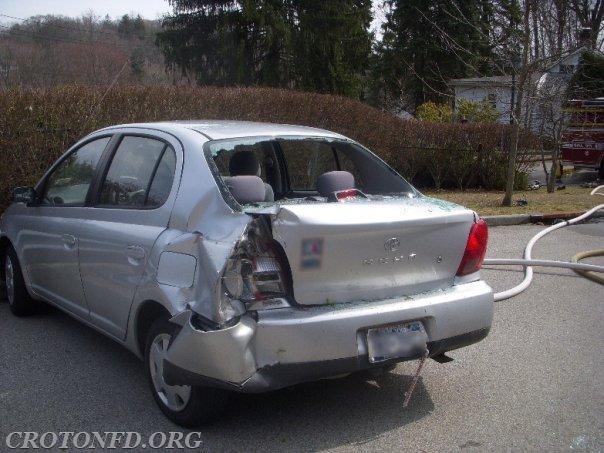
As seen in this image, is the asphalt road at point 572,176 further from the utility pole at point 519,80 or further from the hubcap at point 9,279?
the hubcap at point 9,279

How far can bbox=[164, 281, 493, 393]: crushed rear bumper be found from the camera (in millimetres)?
3512

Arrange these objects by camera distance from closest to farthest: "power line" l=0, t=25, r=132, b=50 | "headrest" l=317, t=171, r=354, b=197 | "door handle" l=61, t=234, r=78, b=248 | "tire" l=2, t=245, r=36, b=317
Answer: "headrest" l=317, t=171, r=354, b=197 < "door handle" l=61, t=234, r=78, b=248 < "tire" l=2, t=245, r=36, b=317 < "power line" l=0, t=25, r=132, b=50

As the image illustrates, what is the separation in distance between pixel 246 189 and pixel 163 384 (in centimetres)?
125

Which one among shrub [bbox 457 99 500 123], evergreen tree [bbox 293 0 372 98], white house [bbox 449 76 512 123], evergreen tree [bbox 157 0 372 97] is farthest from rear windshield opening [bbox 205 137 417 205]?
evergreen tree [bbox 293 0 372 98]

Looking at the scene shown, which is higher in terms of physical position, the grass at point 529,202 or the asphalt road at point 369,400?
the asphalt road at point 369,400

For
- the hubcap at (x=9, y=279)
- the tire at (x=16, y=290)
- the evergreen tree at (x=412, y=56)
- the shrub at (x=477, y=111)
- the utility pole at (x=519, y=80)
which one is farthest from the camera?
the evergreen tree at (x=412, y=56)

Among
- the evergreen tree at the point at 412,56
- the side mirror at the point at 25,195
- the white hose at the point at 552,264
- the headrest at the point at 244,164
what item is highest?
the evergreen tree at the point at 412,56

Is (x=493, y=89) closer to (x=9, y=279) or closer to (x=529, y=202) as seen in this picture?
(x=529, y=202)

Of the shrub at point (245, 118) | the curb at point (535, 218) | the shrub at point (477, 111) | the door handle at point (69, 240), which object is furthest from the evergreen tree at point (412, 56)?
the door handle at point (69, 240)

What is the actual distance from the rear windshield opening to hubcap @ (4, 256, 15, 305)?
2528mm

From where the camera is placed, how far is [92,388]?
4578 mm

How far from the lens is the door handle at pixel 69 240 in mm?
4995

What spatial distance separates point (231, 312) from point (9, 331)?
3.17 meters

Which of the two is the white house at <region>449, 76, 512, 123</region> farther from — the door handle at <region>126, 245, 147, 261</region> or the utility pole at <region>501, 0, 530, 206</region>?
the door handle at <region>126, 245, 147, 261</region>
